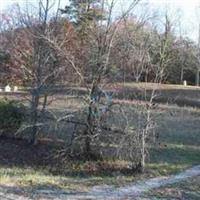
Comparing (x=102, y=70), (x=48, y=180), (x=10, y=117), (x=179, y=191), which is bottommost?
(x=179, y=191)

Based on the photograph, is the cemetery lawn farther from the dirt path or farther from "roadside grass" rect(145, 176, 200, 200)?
"roadside grass" rect(145, 176, 200, 200)

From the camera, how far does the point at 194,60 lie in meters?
56.3

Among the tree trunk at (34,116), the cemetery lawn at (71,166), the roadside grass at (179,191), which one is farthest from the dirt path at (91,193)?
the tree trunk at (34,116)

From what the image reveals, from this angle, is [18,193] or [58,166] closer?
[18,193]

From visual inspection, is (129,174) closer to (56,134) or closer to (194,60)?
(56,134)

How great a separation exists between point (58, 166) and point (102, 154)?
1.24 meters

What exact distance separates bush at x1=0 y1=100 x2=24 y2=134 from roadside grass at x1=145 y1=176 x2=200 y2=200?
5384 millimetres

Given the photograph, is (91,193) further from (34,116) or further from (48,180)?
(34,116)

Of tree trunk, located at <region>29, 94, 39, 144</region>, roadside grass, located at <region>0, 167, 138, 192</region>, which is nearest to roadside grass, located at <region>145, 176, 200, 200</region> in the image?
roadside grass, located at <region>0, 167, 138, 192</region>

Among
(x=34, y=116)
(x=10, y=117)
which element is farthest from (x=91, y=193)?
(x=10, y=117)

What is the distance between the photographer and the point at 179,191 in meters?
11.2

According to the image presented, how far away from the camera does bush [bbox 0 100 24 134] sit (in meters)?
15.2

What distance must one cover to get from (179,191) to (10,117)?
19.2 ft

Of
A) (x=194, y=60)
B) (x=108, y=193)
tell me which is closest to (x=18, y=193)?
(x=108, y=193)
